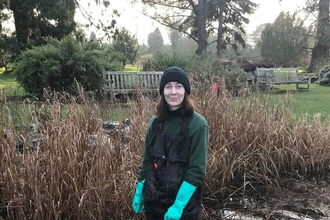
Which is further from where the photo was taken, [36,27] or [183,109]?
[36,27]

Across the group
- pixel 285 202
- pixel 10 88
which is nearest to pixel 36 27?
pixel 10 88

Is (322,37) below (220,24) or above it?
below

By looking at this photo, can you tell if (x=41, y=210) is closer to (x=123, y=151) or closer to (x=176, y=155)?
(x=123, y=151)

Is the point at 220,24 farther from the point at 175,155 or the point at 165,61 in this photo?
the point at 175,155

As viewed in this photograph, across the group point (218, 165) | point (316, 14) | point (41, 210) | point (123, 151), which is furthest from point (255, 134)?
point (316, 14)

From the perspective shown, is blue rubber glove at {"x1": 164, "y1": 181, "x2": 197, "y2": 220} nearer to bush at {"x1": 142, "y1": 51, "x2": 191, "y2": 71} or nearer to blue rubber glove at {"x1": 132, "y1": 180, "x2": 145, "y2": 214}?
blue rubber glove at {"x1": 132, "y1": 180, "x2": 145, "y2": 214}

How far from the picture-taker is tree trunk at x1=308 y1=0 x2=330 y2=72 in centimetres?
2075

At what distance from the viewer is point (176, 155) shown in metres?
1.73

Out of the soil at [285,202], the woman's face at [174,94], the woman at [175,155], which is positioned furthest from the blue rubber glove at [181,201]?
the soil at [285,202]

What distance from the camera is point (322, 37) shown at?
21172 millimetres

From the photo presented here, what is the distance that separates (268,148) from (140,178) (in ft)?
7.65

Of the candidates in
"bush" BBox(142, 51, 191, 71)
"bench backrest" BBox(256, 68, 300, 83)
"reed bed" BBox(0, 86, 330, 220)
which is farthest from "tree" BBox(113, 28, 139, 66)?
"reed bed" BBox(0, 86, 330, 220)

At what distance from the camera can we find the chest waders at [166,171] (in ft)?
5.69

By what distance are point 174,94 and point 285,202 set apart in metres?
2.21
